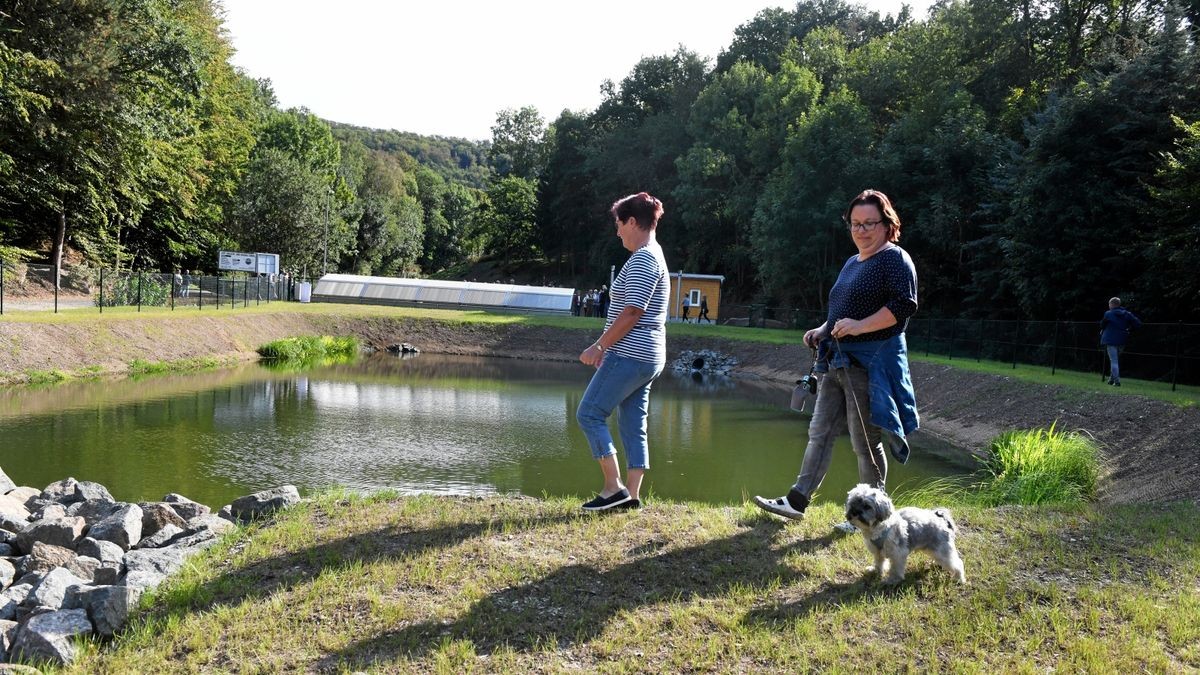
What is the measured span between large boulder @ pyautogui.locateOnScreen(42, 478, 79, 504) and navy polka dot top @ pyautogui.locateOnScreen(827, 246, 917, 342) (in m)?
7.15

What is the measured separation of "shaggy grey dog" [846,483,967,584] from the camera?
4.12 metres

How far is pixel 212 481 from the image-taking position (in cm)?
949

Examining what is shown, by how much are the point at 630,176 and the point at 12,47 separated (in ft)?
124

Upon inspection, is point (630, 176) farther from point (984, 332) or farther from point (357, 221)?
point (984, 332)

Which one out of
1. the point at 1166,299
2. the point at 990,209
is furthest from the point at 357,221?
the point at 1166,299

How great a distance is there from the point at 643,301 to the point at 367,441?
8.79 m

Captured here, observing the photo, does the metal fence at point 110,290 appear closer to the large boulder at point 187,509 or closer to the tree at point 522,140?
the large boulder at point 187,509

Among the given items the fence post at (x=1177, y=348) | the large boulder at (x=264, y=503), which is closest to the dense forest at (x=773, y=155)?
the fence post at (x=1177, y=348)

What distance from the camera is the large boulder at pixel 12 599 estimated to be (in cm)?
446

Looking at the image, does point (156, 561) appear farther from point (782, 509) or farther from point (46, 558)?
point (782, 509)

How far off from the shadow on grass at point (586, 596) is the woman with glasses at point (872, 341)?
0.73 m

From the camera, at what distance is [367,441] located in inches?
496

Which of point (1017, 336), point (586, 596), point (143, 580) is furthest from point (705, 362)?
point (143, 580)

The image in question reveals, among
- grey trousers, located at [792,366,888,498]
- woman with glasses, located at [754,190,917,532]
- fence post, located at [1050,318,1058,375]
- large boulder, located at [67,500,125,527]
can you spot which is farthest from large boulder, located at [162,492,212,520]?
fence post, located at [1050,318,1058,375]
